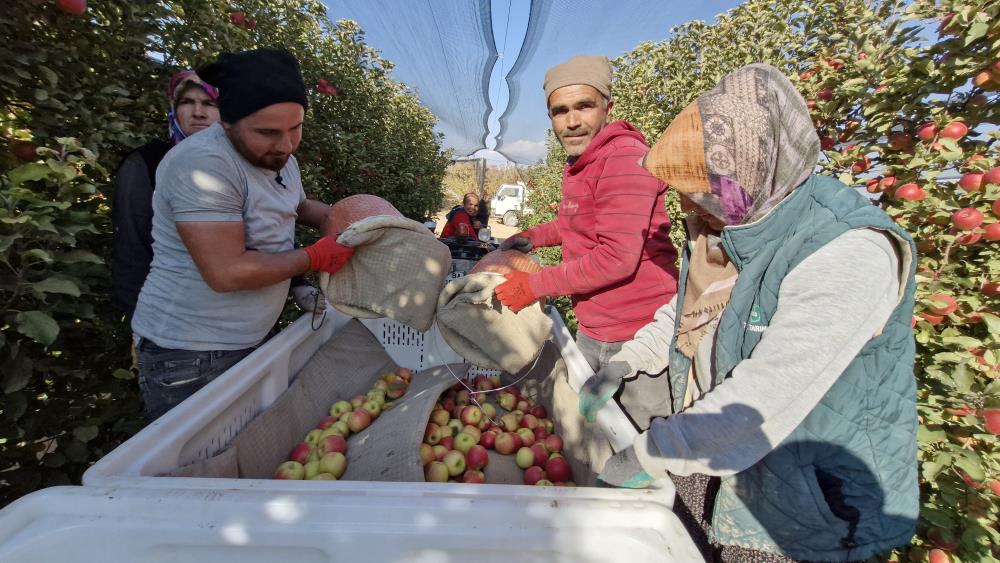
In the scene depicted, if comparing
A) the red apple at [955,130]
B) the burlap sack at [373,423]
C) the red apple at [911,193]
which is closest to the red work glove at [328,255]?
the burlap sack at [373,423]

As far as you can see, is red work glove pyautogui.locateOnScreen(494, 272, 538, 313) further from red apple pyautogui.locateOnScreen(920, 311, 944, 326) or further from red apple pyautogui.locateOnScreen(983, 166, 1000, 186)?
red apple pyautogui.locateOnScreen(983, 166, 1000, 186)

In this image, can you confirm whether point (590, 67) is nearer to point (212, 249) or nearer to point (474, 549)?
point (212, 249)

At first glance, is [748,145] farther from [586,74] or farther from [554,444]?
[554,444]

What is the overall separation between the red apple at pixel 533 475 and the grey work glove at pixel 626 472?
549 millimetres

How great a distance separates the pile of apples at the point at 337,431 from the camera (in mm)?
1409

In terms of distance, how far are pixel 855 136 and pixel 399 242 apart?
2.08 m

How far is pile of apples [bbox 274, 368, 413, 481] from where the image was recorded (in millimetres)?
1409

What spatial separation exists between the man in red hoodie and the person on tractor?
14.6 feet

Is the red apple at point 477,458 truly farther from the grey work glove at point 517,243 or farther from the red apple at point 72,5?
the red apple at point 72,5

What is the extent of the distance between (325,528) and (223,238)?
95 cm

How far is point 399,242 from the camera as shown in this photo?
169cm

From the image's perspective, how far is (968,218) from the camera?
4.35 feet

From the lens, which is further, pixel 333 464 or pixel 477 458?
pixel 477 458

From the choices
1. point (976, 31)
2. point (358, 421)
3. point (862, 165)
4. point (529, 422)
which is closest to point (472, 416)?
point (529, 422)
